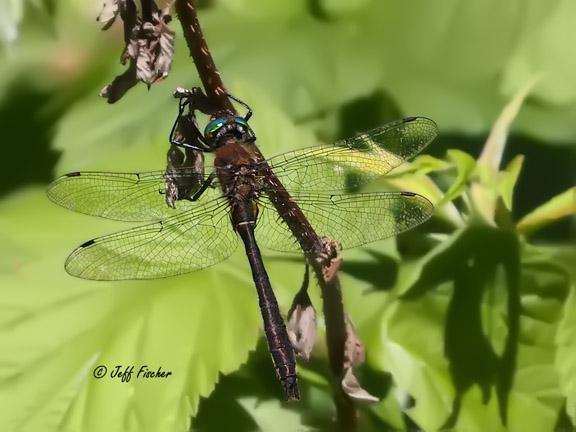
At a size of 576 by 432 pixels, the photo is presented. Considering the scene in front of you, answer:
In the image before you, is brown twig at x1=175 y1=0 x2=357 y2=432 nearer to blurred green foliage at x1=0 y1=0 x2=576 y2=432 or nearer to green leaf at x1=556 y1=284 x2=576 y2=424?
blurred green foliage at x1=0 y1=0 x2=576 y2=432

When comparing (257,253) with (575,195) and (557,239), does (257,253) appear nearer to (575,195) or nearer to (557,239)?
(575,195)

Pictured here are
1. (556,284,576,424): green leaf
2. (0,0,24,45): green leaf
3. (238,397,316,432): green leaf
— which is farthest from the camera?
(0,0,24,45): green leaf

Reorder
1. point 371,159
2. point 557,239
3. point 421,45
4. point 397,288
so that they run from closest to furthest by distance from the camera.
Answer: point 371,159 < point 397,288 < point 557,239 < point 421,45

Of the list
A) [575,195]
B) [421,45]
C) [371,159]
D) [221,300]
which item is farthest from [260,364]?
[421,45]

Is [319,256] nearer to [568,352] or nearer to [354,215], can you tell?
[354,215]

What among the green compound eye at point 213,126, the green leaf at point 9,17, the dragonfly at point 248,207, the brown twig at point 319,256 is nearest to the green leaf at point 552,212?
the dragonfly at point 248,207

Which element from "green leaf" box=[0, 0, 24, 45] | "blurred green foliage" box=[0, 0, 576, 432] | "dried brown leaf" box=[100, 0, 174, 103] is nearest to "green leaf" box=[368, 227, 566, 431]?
"blurred green foliage" box=[0, 0, 576, 432]

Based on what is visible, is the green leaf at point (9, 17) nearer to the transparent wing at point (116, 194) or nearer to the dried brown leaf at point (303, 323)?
the transparent wing at point (116, 194)
